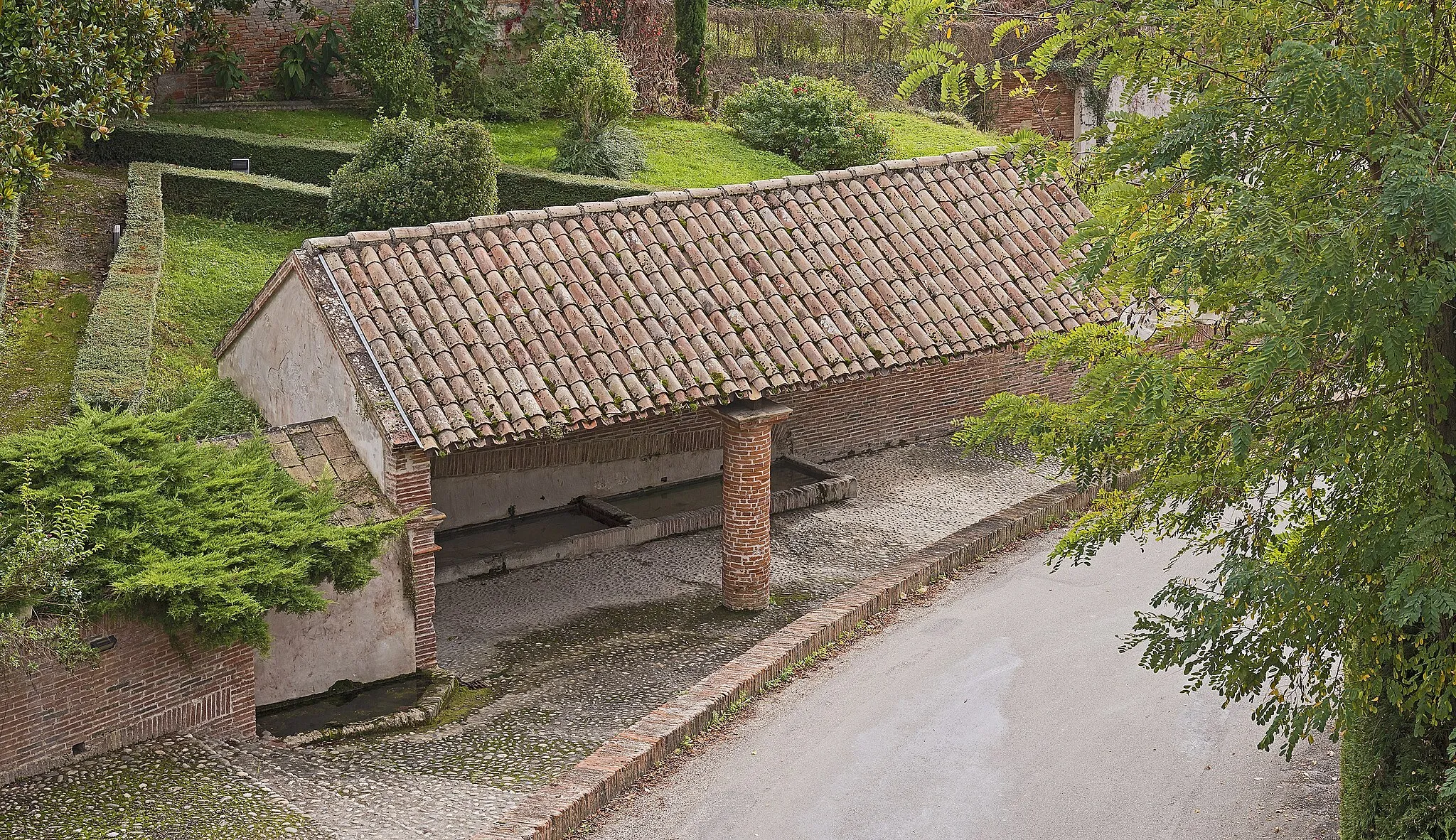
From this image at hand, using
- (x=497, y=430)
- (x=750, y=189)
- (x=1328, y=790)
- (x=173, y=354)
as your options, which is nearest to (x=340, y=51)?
(x=173, y=354)

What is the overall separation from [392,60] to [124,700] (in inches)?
A: 744

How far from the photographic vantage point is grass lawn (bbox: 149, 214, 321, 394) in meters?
17.8

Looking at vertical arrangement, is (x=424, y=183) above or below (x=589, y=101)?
below

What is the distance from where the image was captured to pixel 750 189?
16031 millimetres

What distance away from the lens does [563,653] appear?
45.3 feet

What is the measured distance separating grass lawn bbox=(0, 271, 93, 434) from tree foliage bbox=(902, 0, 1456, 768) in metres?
11.0

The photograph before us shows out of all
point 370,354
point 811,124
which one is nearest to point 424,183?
point 370,354

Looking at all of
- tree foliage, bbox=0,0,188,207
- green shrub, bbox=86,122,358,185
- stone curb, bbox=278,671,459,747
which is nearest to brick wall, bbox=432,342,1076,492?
stone curb, bbox=278,671,459,747

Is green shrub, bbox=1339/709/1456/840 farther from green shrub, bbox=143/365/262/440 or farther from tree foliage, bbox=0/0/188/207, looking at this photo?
tree foliage, bbox=0/0/188/207

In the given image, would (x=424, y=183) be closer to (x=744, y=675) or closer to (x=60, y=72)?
(x=60, y=72)

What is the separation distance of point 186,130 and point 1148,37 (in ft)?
64.7

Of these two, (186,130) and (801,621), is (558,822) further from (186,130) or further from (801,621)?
(186,130)

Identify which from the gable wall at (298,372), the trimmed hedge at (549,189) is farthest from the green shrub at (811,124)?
the gable wall at (298,372)

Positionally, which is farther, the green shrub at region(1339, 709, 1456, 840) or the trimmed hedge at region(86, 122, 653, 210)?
the trimmed hedge at region(86, 122, 653, 210)
